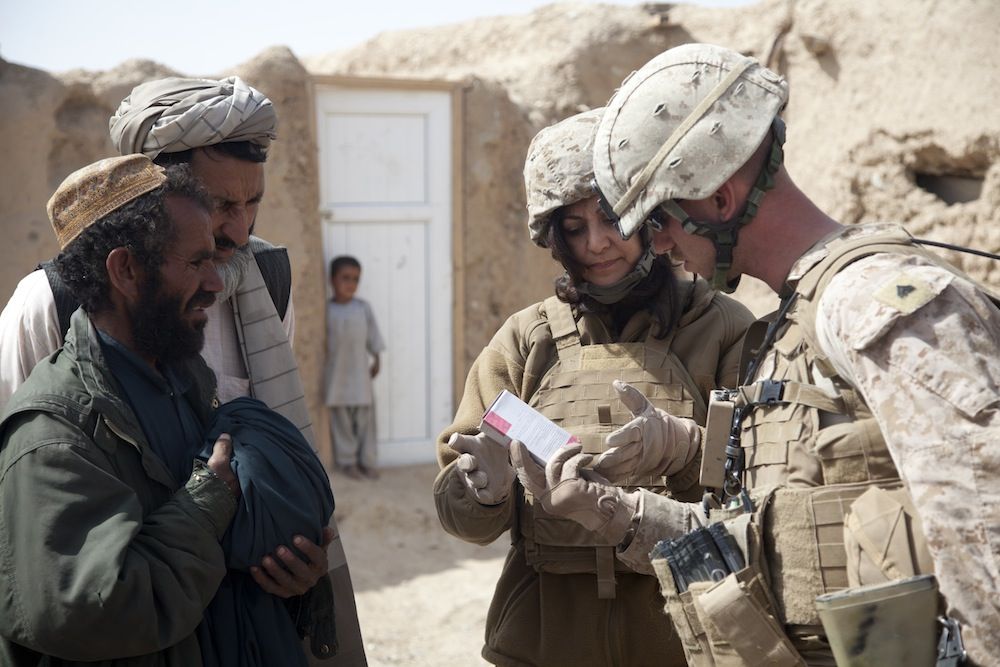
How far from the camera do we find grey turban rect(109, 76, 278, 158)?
267 cm

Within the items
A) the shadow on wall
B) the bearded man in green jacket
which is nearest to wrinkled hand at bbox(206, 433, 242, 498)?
the bearded man in green jacket

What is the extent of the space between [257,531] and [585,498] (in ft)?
2.30

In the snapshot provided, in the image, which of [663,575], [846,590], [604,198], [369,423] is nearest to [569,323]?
[604,198]

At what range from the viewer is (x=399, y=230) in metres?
8.80

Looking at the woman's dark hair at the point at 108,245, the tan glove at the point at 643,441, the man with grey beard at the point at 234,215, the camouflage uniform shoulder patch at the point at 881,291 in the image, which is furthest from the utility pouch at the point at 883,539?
the woman's dark hair at the point at 108,245

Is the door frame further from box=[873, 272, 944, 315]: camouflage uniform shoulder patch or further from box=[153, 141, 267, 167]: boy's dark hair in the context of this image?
box=[873, 272, 944, 315]: camouflage uniform shoulder patch

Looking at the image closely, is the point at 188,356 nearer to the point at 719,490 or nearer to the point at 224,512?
the point at 224,512

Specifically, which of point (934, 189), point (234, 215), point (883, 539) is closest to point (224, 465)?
point (234, 215)

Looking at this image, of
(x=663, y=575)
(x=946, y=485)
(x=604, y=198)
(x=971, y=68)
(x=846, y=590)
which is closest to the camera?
(x=946, y=485)

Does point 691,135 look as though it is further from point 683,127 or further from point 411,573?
point 411,573

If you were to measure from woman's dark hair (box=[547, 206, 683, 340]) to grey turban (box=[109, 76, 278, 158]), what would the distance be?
34.1 inches

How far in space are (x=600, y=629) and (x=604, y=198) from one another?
116cm

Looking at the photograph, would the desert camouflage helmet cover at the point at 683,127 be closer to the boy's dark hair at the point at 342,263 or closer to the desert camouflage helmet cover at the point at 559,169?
the desert camouflage helmet cover at the point at 559,169

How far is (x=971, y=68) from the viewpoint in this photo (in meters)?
6.71
